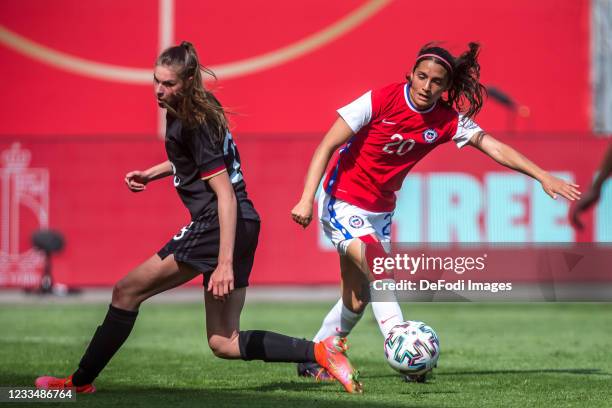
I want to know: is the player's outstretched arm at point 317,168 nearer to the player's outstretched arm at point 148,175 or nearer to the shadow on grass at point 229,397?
the player's outstretched arm at point 148,175

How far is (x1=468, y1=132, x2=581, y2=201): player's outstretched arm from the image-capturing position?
701cm

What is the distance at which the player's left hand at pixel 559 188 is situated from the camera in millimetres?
6957

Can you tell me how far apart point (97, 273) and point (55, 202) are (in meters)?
1.41

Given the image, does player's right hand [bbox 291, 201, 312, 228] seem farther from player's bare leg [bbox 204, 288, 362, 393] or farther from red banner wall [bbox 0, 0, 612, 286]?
red banner wall [bbox 0, 0, 612, 286]

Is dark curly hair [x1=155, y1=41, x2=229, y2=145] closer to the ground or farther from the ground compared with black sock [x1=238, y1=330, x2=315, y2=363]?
farther from the ground

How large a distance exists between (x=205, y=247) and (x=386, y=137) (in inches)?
68.7

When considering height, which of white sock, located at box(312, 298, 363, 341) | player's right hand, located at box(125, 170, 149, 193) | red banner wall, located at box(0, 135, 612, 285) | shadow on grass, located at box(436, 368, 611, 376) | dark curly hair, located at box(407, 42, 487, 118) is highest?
red banner wall, located at box(0, 135, 612, 285)

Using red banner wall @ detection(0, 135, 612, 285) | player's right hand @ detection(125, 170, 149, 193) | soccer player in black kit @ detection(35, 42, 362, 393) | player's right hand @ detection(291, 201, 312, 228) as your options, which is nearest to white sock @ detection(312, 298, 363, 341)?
soccer player in black kit @ detection(35, 42, 362, 393)

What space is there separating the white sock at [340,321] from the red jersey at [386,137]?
0.84 metres

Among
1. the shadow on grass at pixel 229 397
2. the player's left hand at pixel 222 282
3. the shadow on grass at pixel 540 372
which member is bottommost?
the shadow on grass at pixel 229 397

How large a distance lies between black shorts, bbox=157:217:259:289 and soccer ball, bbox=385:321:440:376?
4.30 ft

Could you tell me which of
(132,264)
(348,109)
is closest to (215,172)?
(348,109)

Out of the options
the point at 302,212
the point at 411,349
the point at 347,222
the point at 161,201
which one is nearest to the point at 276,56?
the point at 161,201

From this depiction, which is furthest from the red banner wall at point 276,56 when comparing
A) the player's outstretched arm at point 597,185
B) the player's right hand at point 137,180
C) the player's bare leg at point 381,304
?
the player's outstretched arm at point 597,185
